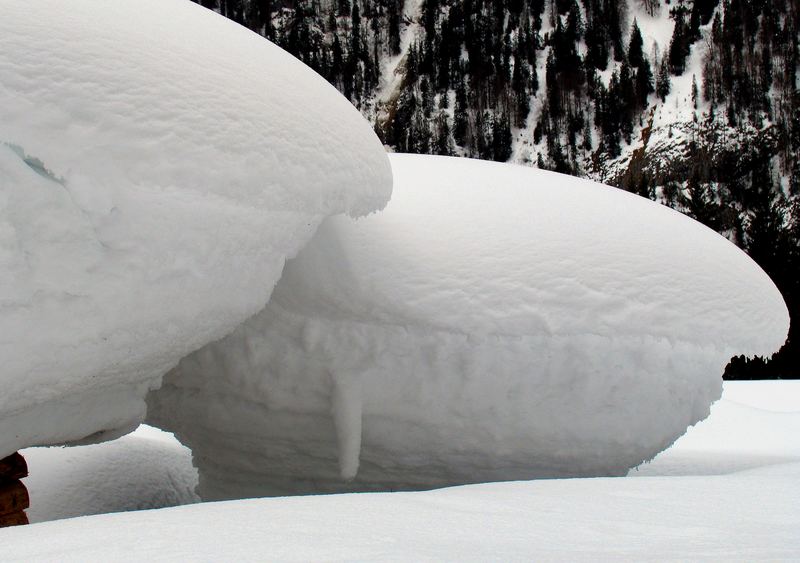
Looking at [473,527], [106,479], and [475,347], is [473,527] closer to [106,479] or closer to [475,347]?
[475,347]

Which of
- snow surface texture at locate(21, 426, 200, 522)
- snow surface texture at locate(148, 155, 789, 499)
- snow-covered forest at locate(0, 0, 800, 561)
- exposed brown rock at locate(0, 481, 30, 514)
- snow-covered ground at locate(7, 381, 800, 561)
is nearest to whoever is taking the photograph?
snow-covered ground at locate(7, 381, 800, 561)

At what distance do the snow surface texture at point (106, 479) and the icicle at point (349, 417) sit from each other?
0.62 meters

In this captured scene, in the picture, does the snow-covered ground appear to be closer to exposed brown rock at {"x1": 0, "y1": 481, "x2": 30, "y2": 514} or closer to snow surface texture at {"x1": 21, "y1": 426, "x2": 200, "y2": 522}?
exposed brown rock at {"x1": 0, "y1": 481, "x2": 30, "y2": 514}

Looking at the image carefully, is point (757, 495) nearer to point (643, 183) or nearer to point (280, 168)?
point (280, 168)

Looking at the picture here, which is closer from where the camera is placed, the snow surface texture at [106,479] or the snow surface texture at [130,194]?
the snow surface texture at [130,194]

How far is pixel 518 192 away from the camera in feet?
5.90

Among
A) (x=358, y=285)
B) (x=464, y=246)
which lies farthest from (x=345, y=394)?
(x=464, y=246)

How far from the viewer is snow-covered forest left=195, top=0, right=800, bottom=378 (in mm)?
26297

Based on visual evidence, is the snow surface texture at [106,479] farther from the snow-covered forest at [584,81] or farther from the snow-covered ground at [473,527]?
the snow-covered forest at [584,81]

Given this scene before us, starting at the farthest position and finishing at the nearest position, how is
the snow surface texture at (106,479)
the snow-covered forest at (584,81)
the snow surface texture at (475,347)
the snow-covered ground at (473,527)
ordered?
the snow-covered forest at (584,81) < the snow surface texture at (106,479) < the snow surface texture at (475,347) < the snow-covered ground at (473,527)

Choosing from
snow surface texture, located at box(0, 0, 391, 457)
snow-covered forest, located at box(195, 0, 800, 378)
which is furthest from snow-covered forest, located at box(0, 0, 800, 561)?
snow-covered forest, located at box(195, 0, 800, 378)

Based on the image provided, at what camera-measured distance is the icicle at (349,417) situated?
5.16 feet

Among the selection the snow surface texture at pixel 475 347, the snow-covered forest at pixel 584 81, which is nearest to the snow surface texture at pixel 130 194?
the snow surface texture at pixel 475 347

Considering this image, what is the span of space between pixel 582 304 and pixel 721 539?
0.84m
